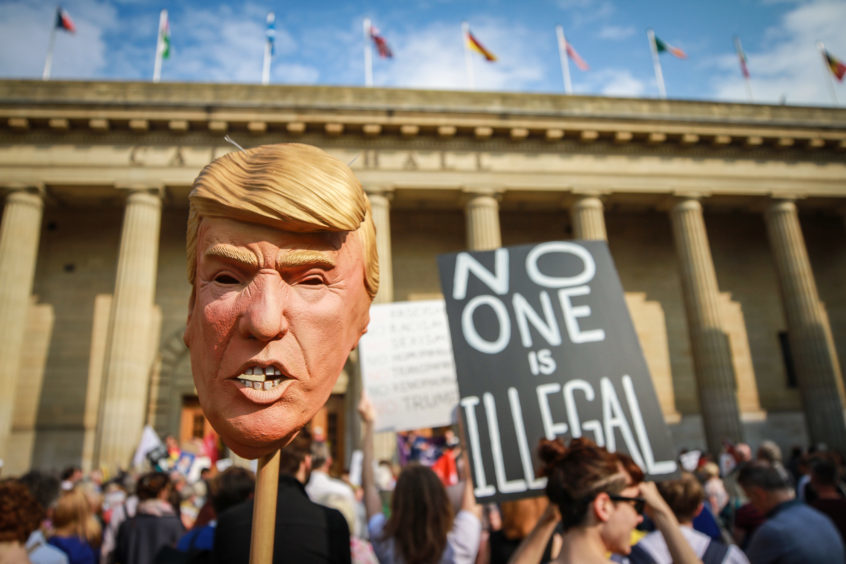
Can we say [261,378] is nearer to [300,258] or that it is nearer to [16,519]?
[300,258]

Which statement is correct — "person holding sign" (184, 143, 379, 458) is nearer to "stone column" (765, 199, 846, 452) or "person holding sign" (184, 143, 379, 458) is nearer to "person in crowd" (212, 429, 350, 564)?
"person in crowd" (212, 429, 350, 564)

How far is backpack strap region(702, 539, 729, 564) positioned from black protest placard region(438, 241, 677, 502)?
0.68 metres

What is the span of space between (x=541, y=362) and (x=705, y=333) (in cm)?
1592

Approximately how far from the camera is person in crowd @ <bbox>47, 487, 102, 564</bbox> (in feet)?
14.4

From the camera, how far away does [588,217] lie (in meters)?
17.6

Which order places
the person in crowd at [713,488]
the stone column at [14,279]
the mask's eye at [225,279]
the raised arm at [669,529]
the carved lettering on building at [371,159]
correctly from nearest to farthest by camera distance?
the mask's eye at [225,279] → the raised arm at [669,529] → the person in crowd at [713,488] → the stone column at [14,279] → the carved lettering on building at [371,159]

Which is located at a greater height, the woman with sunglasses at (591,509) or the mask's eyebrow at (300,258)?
the mask's eyebrow at (300,258)

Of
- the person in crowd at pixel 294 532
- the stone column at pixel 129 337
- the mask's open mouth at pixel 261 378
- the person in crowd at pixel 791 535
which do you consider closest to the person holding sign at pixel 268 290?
the mask's open mouth at pixel 261 378

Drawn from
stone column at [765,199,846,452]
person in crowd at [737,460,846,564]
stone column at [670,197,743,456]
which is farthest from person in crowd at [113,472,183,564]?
stone column at [765,199,846,452]

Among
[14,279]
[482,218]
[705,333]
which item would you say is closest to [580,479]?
[482,218]

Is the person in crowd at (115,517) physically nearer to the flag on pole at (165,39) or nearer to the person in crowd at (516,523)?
the person in crowd at (516,523)

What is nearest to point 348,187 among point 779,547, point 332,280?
point 332,280

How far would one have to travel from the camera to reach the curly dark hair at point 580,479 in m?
2.44

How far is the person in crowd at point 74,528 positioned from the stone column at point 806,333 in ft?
62.6
